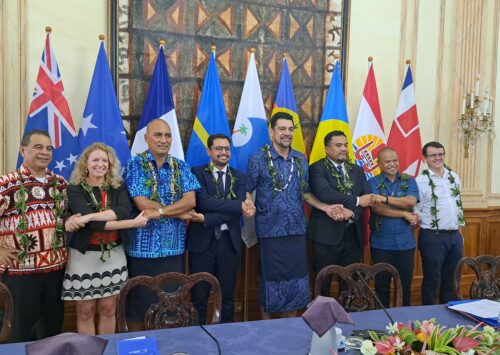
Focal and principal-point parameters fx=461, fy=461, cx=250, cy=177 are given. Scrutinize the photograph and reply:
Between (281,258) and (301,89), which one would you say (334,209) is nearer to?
(281,258)

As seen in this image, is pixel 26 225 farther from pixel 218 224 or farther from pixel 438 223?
A: pixel 438 223

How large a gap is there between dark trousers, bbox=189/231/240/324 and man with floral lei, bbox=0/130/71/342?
2.79 ft

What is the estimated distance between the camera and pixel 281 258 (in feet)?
10.9

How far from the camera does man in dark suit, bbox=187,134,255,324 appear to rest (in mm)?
3014

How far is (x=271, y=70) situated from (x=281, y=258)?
5.52 feet

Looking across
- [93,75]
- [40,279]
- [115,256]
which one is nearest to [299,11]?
[93,75]

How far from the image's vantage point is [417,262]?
4.45 m

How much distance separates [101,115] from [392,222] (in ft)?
7.54

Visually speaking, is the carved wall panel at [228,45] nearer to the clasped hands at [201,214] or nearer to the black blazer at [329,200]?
the black blazer at [329,200]

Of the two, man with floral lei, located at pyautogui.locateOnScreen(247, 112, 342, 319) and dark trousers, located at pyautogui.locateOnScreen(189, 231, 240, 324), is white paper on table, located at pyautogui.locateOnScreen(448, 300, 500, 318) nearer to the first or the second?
man with floral lei, located at pyautogui.locateOnScreen(247, 112, 342, 319)

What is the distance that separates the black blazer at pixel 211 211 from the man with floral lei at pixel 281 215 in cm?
18

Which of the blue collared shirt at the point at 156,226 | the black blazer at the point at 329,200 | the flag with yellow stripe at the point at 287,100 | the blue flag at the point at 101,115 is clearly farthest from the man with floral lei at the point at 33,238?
the flag with yellow stripe at the point at 287,100

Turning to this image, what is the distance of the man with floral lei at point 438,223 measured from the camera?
11.5 ft

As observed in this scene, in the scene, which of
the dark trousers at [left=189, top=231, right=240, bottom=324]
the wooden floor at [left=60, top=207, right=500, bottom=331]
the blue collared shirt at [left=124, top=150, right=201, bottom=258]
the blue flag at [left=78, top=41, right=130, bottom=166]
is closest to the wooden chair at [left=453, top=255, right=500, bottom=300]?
the dark trousers at [left=189, top=231, right=240, bottom=324]
